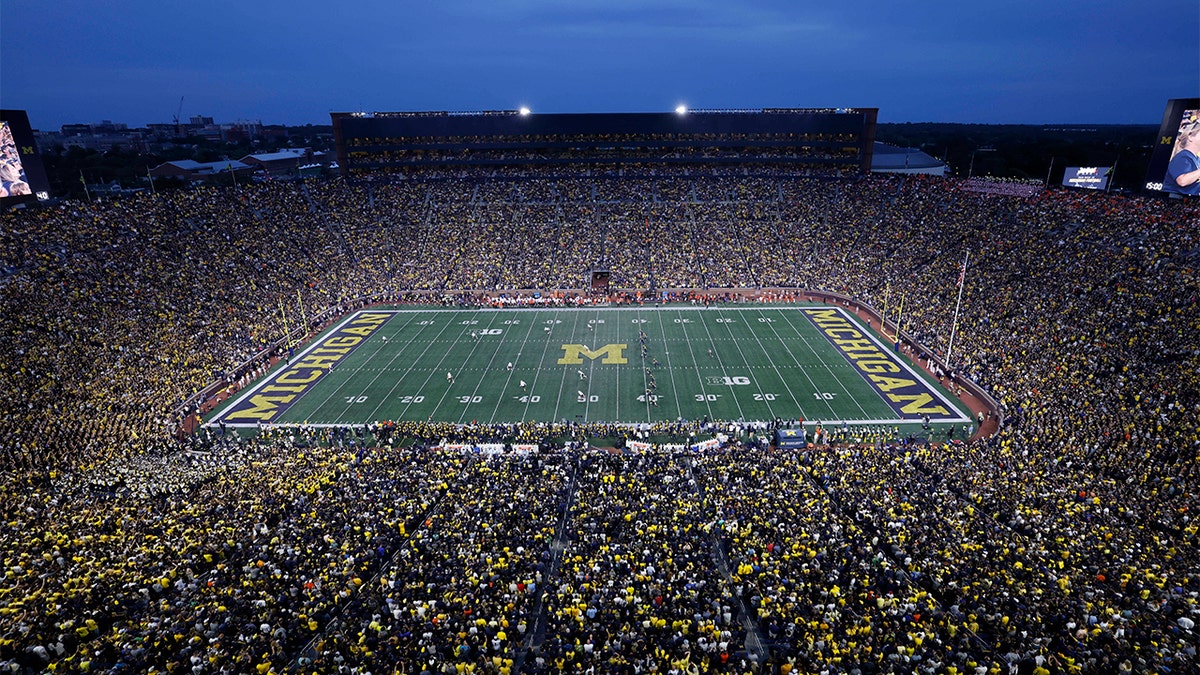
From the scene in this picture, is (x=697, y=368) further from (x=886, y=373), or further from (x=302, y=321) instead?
(x=302, y=321)

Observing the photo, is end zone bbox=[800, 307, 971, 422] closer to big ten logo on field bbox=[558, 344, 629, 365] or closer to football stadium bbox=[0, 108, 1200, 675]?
football stadium bbox=[0, 108, 1200, 675]

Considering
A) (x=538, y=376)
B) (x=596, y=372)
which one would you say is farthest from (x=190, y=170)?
(x=596, y=372)

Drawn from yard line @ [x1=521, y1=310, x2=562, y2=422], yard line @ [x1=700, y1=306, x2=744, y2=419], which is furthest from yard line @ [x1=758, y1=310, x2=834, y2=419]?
yard line @ [x1=521, y1=310, x2=562, y2=422]

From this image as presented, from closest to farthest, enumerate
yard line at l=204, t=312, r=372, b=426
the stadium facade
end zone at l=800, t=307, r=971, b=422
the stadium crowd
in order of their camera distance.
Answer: the stadium crowd → end zone at l=800, t=307, r=971, b=422 → yard line at l=204, t=312, r=372, b=426 → the stadium facade

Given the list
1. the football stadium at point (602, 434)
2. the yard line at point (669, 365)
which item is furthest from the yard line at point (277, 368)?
the yard line at point (669, 365)

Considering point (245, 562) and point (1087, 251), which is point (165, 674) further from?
point (1087, 251)

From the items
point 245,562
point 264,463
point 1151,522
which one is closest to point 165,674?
point 245,562
